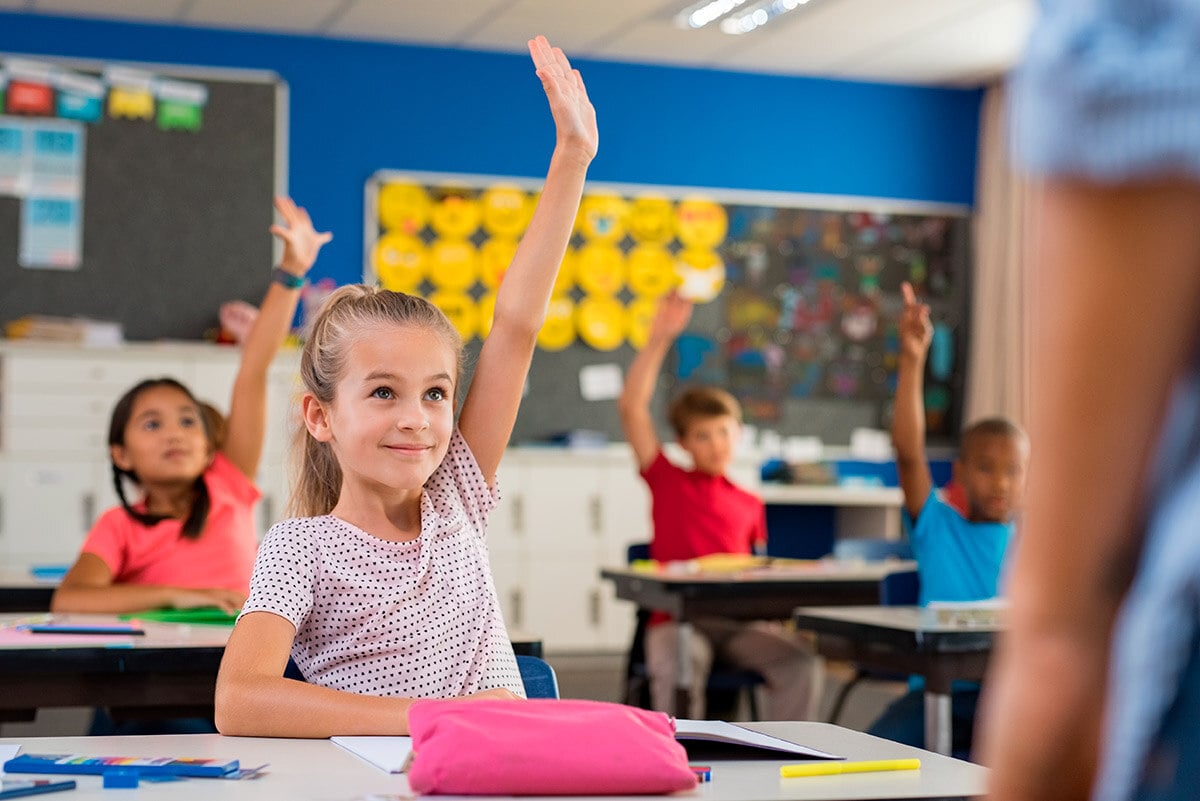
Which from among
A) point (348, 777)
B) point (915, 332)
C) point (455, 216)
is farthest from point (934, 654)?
point (455, 216)

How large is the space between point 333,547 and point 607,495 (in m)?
5.21

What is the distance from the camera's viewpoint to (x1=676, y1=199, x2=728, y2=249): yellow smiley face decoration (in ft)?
24.2

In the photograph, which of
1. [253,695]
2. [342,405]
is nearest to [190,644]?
[342,405]

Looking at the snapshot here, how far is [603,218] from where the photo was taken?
7.25 m

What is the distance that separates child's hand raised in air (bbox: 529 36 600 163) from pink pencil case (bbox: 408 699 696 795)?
81cm

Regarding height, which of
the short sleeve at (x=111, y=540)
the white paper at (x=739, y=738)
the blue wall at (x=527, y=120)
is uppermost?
the blue wall at (x=527, y=120)

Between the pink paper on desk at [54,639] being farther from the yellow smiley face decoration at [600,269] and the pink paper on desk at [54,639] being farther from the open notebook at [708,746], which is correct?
the yellow smiley face decoration at [600,269]

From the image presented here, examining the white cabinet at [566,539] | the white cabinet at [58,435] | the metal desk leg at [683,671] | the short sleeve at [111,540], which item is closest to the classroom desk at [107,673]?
the short sleeve at [111,540]

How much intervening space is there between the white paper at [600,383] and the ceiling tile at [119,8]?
251 centimetres

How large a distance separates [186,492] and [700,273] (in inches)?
176

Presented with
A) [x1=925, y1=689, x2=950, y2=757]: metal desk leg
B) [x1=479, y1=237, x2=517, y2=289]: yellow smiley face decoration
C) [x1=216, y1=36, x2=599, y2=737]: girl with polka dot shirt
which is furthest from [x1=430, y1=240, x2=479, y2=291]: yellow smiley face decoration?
[x1=216, y1=36, x2=599, y2=737]: girl with polka dot shirt

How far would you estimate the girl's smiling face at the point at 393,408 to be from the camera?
5.56 ft

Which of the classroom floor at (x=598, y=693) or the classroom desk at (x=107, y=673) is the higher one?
the classroom desk at (x=107, y=673)

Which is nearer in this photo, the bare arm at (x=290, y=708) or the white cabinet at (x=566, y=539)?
the bare arm at (x=290, y=708)
